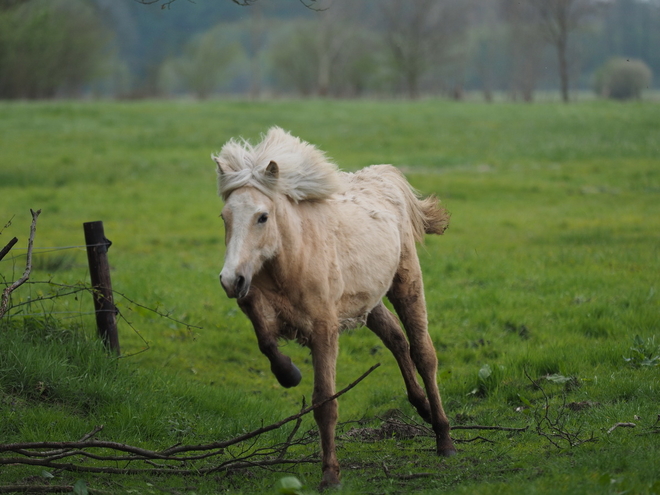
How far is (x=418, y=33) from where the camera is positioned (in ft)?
245

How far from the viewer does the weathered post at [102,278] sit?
7.39 metres

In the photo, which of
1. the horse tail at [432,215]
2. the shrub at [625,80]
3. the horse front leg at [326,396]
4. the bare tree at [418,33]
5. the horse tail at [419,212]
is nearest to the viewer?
the horse front leg at [326,396]

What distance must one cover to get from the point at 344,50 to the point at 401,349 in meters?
81.0

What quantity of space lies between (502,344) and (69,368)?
191 inches

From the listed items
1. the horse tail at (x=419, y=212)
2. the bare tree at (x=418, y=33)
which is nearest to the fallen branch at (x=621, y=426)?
the horse tail at (x=419, y=212)

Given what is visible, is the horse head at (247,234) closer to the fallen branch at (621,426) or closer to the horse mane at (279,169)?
the horse mane at (279,169)

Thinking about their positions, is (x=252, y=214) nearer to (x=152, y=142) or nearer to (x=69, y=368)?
Result: (x=69, y=368)

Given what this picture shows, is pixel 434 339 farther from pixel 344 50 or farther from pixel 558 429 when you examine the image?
pixel 344 50

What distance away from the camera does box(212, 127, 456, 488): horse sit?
4.75 metres

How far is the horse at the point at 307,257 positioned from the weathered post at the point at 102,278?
247cm

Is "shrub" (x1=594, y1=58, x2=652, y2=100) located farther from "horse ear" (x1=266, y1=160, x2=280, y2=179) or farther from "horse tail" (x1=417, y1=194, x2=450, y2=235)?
"horse ear" (x1=266, y1=160, x2=280, y2=179)

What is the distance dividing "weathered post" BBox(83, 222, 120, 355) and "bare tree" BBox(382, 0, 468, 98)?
67.4 meters

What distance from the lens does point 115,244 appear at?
15.0 m

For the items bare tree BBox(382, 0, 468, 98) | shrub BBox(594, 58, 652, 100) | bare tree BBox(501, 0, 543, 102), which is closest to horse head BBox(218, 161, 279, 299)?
bare tree BBox(382, 0, 468, 98)
